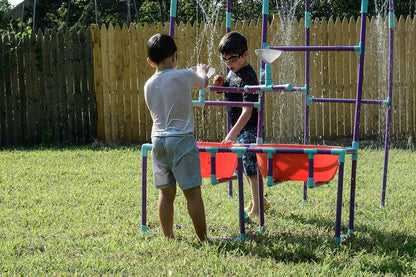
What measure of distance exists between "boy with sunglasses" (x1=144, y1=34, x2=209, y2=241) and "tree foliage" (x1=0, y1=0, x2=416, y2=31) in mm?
5700

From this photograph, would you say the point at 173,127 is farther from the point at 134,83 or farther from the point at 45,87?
the point at 45,87

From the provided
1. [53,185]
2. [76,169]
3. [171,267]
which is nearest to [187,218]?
[171,267]

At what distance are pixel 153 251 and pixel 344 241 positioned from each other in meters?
1.28

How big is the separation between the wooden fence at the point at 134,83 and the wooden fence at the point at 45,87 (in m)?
0.02

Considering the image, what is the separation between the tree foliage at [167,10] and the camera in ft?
47.4

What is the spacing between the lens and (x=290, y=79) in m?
9.20

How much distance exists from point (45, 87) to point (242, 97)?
17.6 ft

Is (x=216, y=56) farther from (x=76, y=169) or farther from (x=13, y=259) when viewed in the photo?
(x=13, y=259)

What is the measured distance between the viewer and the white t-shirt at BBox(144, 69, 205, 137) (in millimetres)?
3609

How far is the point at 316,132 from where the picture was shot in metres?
9.24

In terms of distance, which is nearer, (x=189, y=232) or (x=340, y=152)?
(x=340, y=152)

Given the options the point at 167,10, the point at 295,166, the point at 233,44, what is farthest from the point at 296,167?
the point at 167,10

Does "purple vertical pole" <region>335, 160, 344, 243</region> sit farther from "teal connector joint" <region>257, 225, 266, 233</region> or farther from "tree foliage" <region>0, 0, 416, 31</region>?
"tree foliage" <region>0, 0, 416, 31</region>

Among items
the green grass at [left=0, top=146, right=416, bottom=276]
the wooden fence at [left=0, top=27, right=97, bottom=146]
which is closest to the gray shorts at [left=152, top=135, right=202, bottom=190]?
the green grass at [left=0, top=146, right=416, bottom=276]
